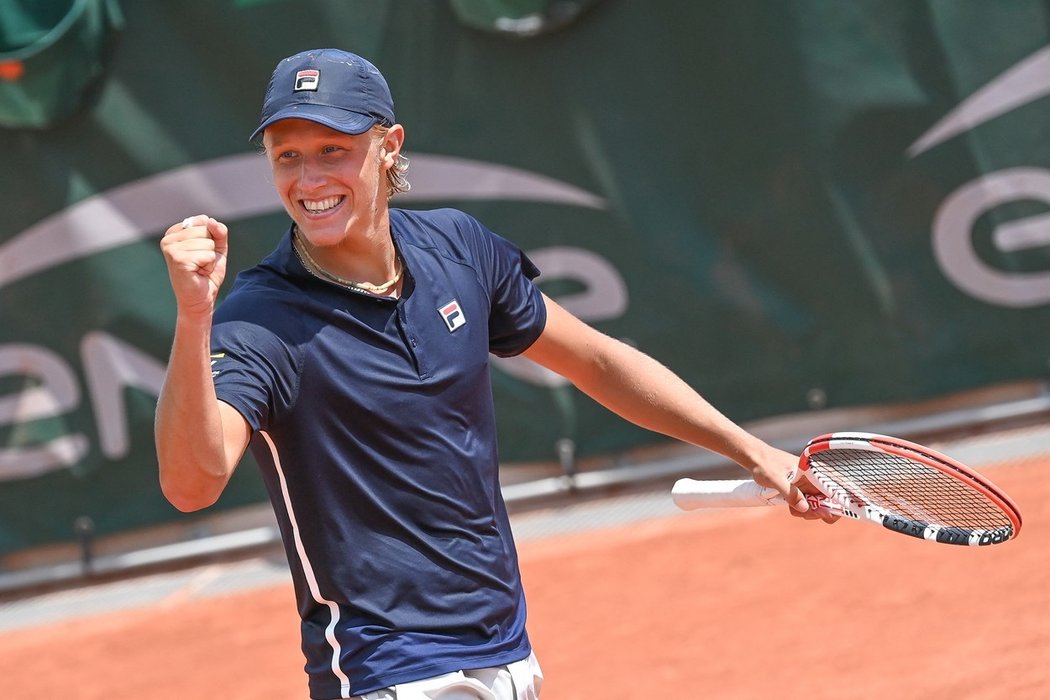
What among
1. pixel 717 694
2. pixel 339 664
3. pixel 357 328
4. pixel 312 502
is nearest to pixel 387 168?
pixel 357 328

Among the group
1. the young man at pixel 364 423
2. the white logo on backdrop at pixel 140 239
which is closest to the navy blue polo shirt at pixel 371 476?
the young man at pixel 364 423

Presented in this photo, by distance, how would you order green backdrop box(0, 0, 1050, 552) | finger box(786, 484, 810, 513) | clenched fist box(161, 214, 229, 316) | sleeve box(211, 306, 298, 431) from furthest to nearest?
green backdrop box(0, 0, 1050, 552) → finger box(786, 484, 810, 513) → sleeve box(211, 306, 298, 431) → clenched fist box(161, 214, 229, 316)

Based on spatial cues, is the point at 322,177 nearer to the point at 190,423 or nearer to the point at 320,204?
the point at 320,204

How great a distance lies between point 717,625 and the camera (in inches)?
195

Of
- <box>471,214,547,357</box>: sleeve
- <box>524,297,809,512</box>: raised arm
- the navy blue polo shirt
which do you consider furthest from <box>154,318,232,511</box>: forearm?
<box>524,297,809,512</box>: raised arm

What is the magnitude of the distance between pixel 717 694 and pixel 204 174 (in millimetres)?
3238

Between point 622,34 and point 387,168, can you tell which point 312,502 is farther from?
point 622,34

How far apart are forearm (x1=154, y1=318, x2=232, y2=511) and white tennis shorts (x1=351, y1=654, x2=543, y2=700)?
53cm

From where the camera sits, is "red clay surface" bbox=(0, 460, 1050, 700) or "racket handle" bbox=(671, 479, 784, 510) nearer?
"racket handle" bbox=(671, 479, 784, 510)

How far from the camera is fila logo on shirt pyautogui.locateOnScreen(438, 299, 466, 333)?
8.78 ft

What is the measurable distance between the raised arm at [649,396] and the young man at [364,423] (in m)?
0.34

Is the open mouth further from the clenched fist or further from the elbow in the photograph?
the elbow

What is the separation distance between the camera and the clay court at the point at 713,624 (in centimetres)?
440

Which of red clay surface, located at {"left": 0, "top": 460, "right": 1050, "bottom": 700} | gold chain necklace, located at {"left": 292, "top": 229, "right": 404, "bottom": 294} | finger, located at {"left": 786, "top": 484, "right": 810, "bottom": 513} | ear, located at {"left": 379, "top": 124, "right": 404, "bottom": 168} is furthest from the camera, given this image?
red clay surface, located at {"left": 0, "top": 460, "right": 1050, "bottom": 700}
